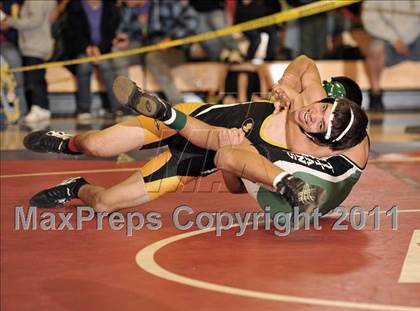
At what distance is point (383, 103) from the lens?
13633 mm

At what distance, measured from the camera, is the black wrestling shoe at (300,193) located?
503 centimetres

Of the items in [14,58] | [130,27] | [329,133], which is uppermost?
[130,27]

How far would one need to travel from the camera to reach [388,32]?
12.8 meters

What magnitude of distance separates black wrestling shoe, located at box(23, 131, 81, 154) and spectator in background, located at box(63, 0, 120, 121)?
5.92 m

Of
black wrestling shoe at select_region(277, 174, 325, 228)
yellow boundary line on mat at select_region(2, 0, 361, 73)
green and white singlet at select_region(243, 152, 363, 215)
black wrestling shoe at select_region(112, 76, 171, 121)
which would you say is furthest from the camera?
yellow boundary line on mat at select_region(2, 0, 361, 73)

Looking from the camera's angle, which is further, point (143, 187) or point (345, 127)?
point (143, 187)

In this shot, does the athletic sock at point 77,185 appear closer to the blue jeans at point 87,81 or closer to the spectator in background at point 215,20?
the blue jeans at point 87,81

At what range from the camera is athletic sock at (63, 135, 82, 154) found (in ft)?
20.5

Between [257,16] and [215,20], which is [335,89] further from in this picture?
[215,20]

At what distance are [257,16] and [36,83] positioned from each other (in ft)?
9.08

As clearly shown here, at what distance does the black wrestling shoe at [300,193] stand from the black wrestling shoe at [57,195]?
64.6 inches

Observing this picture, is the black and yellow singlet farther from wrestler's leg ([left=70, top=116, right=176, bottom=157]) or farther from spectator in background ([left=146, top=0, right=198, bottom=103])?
spectator in background ([left=146, top=0, right=198, bottom=103])

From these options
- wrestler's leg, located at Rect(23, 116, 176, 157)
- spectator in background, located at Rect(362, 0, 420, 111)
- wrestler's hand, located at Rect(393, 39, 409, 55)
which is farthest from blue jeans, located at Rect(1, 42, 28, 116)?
wrestler's leg, located at Rect(23, 116, 176, 157)

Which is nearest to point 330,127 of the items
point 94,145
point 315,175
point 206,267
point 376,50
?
point 315,175
